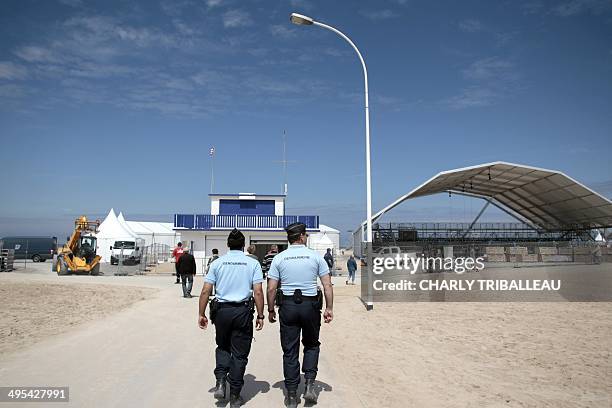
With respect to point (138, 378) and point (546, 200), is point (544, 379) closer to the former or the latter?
point (138, 378)

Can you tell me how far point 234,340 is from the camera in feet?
17.7

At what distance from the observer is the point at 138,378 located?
248 inches

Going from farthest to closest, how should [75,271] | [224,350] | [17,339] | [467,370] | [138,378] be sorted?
[75,271]
[17,339]
[467,370]
[138,378]
[224,350]

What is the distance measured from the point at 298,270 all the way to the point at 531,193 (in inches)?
1733

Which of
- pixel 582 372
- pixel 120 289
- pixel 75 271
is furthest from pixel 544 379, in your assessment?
pixel 75 271

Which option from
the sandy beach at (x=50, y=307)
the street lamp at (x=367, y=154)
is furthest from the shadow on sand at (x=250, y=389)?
the street lamp at (x=367, y=154)

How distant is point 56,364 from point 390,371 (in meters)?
4.74

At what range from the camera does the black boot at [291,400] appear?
521cm

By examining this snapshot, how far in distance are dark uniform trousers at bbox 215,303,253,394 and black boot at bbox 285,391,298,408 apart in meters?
0.53

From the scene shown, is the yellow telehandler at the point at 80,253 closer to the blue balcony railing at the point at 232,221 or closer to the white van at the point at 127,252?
the blue balcony railing at the point at 232,221

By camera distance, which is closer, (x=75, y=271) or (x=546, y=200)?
(x=75, y=271)

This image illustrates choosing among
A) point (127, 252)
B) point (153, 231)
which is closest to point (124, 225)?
point (127, 252)

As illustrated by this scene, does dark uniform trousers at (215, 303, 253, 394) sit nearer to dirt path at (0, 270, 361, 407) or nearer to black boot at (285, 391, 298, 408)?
dirt path at (0, 270, 361, 407)

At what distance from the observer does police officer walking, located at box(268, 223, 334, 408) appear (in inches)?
213
